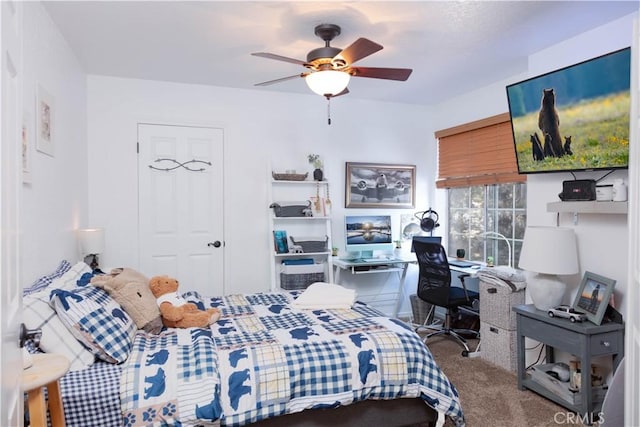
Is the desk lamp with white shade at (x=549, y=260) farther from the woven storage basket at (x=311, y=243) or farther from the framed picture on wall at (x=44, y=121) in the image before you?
the framed picture on wall at (x=44, y=121)

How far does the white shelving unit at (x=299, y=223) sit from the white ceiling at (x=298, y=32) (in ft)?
3.89

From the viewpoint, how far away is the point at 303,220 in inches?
176

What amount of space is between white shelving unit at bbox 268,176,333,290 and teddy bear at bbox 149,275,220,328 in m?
1.61

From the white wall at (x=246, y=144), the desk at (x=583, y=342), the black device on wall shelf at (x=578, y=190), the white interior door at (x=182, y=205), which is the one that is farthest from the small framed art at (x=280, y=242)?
the black device on wall shelf at (x=578, y=190)

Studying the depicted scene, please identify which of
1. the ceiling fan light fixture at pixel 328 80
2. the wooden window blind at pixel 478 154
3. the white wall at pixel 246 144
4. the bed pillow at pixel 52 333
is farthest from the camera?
the wooden window blind at pixel 478 154

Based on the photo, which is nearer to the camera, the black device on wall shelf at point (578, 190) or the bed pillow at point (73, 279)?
the bed pillow at point (73, 279)

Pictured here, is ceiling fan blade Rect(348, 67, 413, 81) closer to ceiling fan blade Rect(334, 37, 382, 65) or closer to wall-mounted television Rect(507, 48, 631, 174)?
ceiling fan blade Rect(334, 37, 382, 65)

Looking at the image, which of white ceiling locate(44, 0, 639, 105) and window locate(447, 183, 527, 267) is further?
window locate(447, 183, 527, 267)

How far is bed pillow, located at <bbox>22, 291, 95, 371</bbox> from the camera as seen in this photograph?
1.76m

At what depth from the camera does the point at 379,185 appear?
15.6 feet

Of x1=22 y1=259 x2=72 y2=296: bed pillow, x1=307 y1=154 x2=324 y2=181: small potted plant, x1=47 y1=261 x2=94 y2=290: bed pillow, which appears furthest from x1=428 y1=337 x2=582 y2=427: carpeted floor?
x1=22 y1=259 x2=72 y2=296: bed pillow

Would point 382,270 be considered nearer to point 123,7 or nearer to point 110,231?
point 110,231

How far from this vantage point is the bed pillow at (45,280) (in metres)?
2.06

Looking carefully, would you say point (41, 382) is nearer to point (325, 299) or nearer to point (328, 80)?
point (325, 299)
